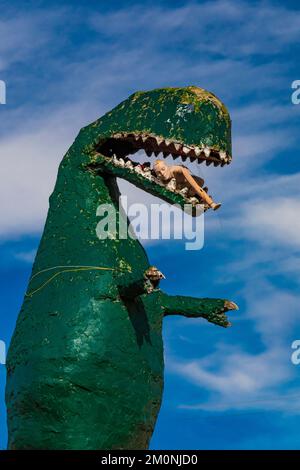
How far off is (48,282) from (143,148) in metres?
1.52

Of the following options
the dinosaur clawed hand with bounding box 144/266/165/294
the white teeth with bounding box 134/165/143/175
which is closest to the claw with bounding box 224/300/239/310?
the dinosaur clawed hand with bounding box 144/266/165/294

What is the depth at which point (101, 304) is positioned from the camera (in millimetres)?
11344

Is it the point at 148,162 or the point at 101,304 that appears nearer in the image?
the point at 101,304

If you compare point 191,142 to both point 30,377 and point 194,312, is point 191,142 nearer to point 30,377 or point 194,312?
point 194,312

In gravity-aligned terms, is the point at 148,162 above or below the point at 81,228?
above

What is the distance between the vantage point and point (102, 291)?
11.4 m

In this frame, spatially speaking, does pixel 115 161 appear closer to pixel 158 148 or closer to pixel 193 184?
pixel 158 148

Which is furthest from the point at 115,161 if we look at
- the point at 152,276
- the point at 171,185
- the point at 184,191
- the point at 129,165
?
the point at 152,276

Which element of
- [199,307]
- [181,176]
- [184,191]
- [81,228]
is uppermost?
[181,176]

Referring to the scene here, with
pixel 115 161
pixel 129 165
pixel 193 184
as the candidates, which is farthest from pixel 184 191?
pixel 115 161

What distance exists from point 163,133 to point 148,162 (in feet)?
1.37
